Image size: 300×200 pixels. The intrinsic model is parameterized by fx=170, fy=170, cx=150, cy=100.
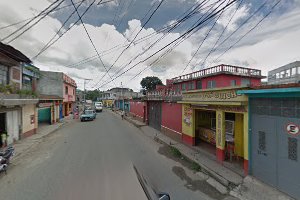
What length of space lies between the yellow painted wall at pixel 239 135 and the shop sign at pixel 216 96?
5.12ft

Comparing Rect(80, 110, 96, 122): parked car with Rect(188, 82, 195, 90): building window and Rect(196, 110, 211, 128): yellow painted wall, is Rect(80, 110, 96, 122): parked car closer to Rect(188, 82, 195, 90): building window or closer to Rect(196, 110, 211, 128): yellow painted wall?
Rect(188, 82, 195, 90): building window

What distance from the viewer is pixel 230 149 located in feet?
24.6

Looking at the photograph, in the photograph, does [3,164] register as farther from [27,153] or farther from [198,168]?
[198,168]

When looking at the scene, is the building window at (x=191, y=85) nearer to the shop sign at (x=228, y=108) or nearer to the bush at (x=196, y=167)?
the shop sign at (x=228, y=108)

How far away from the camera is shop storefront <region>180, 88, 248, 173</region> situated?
634cm

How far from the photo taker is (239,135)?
26.2ft

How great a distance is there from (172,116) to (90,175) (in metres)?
7.76

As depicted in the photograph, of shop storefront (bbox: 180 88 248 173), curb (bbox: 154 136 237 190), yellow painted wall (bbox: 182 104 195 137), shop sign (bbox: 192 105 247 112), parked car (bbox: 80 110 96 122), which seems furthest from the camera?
parked car (bbox: 80 110 96 122)

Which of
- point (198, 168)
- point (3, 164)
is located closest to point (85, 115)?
point (3, 164)

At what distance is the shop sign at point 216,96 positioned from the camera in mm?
6301

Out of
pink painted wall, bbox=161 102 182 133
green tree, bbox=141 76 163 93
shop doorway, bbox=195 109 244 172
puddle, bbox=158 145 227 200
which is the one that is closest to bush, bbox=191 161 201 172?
puddle, bbox=158 145 227 200

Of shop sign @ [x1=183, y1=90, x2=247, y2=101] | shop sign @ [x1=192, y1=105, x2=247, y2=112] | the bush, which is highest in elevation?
shop sign @ [x1=183, y1=90, x2=247, y2=101]

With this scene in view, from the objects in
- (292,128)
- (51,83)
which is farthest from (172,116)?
(51,83)

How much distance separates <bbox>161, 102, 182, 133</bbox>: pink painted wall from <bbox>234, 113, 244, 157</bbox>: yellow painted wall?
398 cm
